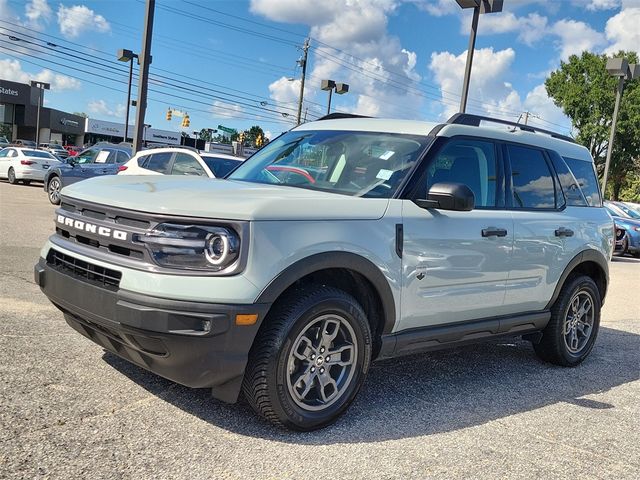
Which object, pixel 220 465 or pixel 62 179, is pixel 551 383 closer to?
pixel 220 465

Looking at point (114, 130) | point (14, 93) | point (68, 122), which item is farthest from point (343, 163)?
point (114, 130)

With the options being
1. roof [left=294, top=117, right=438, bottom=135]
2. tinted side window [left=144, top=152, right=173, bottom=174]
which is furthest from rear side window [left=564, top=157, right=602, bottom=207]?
tinted side window [left=144, top=152, right=173, bottom=174]

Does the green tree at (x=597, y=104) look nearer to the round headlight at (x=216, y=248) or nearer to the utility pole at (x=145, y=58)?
the utility pole at (x=145, y=58)

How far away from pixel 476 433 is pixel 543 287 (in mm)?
1731

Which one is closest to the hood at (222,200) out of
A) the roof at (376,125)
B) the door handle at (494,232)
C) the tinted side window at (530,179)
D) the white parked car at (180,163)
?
the roof at (376,125)

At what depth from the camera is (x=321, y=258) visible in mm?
3369

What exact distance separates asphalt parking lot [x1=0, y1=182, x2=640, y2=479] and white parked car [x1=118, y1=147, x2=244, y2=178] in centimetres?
570

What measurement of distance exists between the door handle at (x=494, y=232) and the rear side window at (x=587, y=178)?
1.52 metres

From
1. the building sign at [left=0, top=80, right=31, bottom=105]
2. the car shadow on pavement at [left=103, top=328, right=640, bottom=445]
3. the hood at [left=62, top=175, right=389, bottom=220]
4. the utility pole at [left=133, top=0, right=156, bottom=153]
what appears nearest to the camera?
the hood at [left=62, top=175, right=389, bottom=220]

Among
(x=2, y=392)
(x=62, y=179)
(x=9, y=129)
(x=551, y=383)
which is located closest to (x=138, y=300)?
(x=2, y=392)

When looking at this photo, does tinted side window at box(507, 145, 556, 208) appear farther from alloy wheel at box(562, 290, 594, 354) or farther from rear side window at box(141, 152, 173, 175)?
rear side window at box(141, 152, 173, 175)

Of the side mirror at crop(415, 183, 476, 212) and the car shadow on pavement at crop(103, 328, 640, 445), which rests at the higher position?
the side mirror at crop(415, 183, 476, 212)

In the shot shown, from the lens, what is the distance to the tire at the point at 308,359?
10.7 ft

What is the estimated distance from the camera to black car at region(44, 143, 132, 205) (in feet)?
53.0
